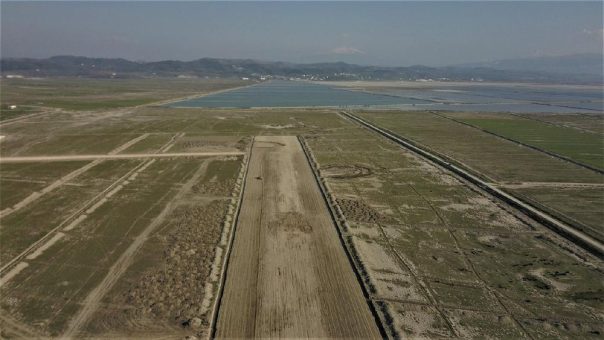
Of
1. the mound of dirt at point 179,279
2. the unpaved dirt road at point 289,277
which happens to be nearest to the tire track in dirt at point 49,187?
the mound of dirt at point 179,279

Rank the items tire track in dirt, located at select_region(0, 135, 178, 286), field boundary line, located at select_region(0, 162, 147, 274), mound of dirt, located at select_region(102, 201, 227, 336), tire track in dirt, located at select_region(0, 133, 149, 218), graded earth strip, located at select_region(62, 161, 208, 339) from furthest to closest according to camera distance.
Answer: tire track in dirt, located at select_region(0, 133, 149, 218), field boundary line, located at select_region(0, 162, 147, 274), tire track in dirt, located at select_region(0, 135, 178, 286), mound of dirt, located at select_region(102, 201, 227, 336), graded earth strip, located at select_region(62, 161, 208, 339)

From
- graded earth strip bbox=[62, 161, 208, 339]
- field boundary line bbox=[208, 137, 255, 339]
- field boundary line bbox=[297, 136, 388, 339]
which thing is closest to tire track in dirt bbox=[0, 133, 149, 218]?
graded earth strip bbox=[62, 161, 208, 339]

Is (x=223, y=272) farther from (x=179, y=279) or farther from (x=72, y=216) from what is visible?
(x=72, y=216)

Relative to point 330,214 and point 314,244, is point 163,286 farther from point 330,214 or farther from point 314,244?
point 330,214

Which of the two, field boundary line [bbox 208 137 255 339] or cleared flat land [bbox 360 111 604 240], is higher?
cleared flat land [bbox 360 111 604 240]

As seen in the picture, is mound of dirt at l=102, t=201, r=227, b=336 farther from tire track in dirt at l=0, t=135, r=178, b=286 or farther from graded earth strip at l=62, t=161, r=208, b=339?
tire track in dirt at l=0, t=135, r=178, b=286

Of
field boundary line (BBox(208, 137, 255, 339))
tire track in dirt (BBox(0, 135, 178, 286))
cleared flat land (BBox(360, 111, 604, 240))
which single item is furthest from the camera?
cleared flat land (BBox(360, 111, 604, 240))
